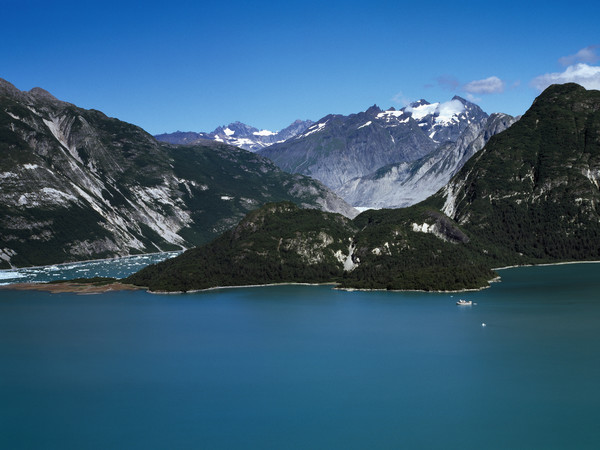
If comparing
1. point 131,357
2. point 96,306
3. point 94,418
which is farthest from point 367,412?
point 96,306

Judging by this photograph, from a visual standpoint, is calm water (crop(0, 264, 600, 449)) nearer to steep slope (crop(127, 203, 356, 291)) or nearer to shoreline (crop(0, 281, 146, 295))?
shoreline (crop(0, 281, 146, 295))

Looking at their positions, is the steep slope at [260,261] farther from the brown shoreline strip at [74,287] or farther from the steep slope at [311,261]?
the brown shoreline strip at [74,287]

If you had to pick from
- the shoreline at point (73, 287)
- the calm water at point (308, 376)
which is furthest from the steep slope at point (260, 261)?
the calm water at point (308, 376)

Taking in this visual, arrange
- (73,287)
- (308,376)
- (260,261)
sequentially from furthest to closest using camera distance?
(260,261), (73,287), (308,376)

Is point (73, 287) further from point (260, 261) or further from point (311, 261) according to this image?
point (311, 261)

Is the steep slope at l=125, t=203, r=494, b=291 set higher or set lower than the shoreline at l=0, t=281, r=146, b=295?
higher

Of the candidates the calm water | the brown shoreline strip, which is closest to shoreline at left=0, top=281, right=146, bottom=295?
the brown shoreline strip

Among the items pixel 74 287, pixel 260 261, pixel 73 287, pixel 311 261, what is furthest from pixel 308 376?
pixel 73 287

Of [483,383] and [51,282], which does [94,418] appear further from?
[51,282]
